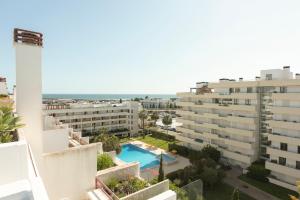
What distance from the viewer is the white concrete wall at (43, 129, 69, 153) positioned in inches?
574

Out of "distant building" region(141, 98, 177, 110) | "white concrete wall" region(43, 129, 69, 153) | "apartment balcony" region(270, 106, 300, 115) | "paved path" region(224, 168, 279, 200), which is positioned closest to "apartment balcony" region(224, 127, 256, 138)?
"apartment balcony" region(270, 106, 300, 115)

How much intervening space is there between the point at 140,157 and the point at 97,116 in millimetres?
21778

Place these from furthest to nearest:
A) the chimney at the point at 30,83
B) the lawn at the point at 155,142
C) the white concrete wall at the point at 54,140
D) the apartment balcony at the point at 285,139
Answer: the lawn at the point at 155,142 → the apartment balcony at the point at 285,139 → the white concrete wall at the point at 54,140 → the chimney at the point at 30,83

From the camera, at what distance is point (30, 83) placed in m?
11.4

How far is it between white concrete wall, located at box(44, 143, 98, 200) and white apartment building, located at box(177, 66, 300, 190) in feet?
92.3

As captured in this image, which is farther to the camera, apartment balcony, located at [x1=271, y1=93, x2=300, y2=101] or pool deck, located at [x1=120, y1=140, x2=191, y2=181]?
pool deck, located at [x1=120, y1=140, x2=191, y2=181]

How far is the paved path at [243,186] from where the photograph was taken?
28875 mm

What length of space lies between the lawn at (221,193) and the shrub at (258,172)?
4.81m

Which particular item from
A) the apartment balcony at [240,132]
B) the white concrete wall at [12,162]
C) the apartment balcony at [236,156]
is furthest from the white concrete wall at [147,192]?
the apartment balcony at [236,156]

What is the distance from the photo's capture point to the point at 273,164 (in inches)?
1233

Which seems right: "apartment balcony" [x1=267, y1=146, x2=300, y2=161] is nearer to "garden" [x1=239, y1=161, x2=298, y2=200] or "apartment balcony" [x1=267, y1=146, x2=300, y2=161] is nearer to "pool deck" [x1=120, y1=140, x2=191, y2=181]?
"garden" [x1=239, y1=161, x2=298, y2=200]

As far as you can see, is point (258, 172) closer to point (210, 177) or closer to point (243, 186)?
point (243, 186)

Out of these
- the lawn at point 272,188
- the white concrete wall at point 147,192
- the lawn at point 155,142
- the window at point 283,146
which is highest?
the white concrete wall at point 147,192

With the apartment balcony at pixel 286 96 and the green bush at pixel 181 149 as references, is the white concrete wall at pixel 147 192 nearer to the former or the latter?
the apartment balcony at pixel 286 96
